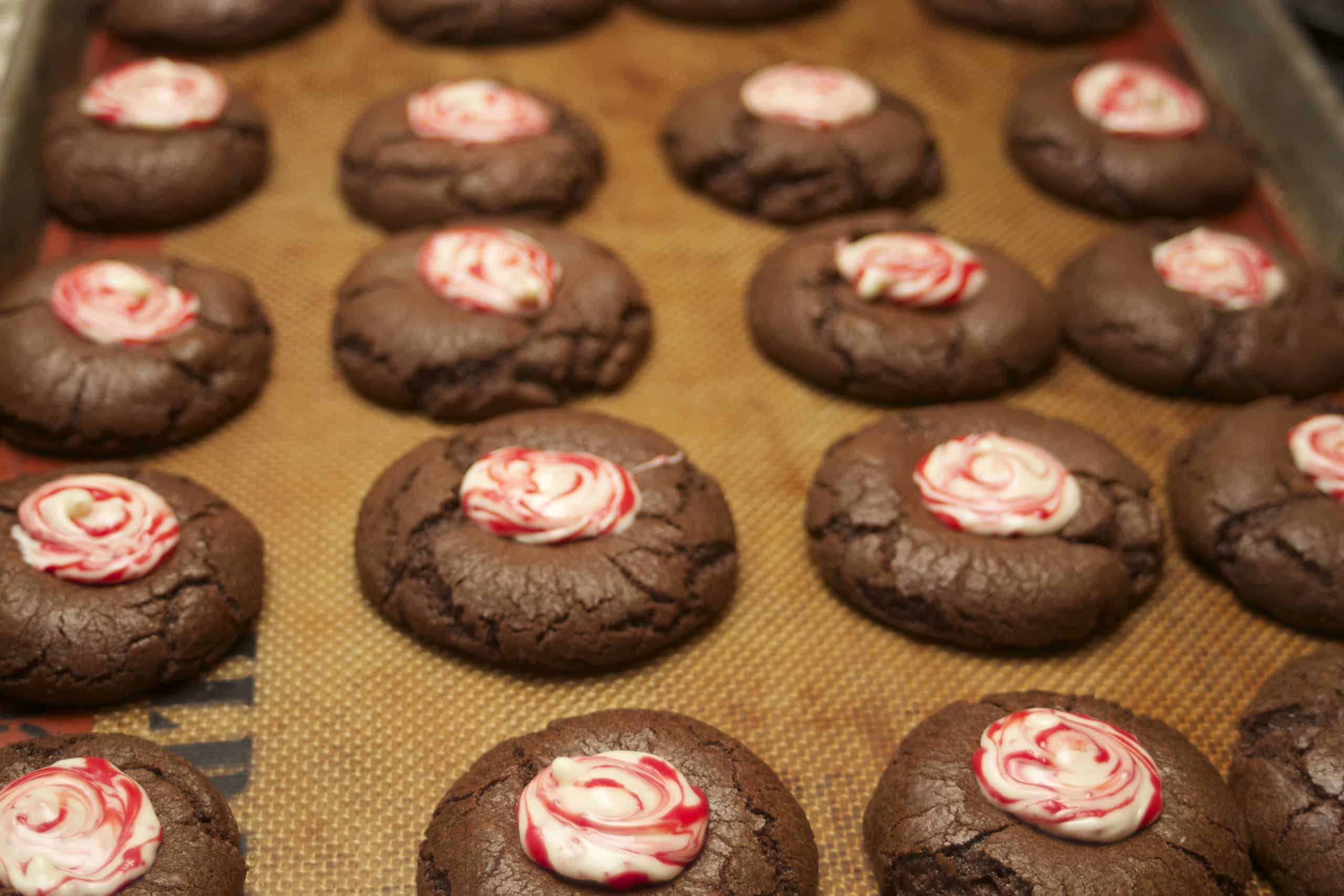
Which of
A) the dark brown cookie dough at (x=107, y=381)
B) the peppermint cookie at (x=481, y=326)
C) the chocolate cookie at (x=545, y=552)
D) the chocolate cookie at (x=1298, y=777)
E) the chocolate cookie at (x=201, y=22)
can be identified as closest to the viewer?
the chocolate cookie at (x=1298, y=777)

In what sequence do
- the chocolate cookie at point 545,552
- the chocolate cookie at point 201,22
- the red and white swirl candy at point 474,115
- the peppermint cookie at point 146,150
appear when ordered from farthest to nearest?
→ the chocolate cookie at point 201,22, the red and white swirl candy at point 474,115, the peppermint cookie at point 146,150, the chocolate cookie at point 545,552

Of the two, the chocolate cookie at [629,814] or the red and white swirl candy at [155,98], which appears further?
the red and white swirl candy at [155,98]

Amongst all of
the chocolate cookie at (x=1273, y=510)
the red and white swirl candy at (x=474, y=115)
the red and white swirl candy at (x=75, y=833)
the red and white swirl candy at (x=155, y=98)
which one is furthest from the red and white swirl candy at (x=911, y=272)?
the red and white swirl candy at (x=75, y=833)

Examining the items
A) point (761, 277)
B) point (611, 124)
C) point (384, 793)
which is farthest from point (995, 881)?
point (611, 124)

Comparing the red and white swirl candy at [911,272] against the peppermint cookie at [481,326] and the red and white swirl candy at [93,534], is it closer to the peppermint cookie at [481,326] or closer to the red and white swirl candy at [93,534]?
the peppermint cookie at [481,326]

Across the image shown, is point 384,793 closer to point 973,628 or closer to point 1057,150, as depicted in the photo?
point 973,628

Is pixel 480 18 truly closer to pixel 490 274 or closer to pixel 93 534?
pixel 490 274
